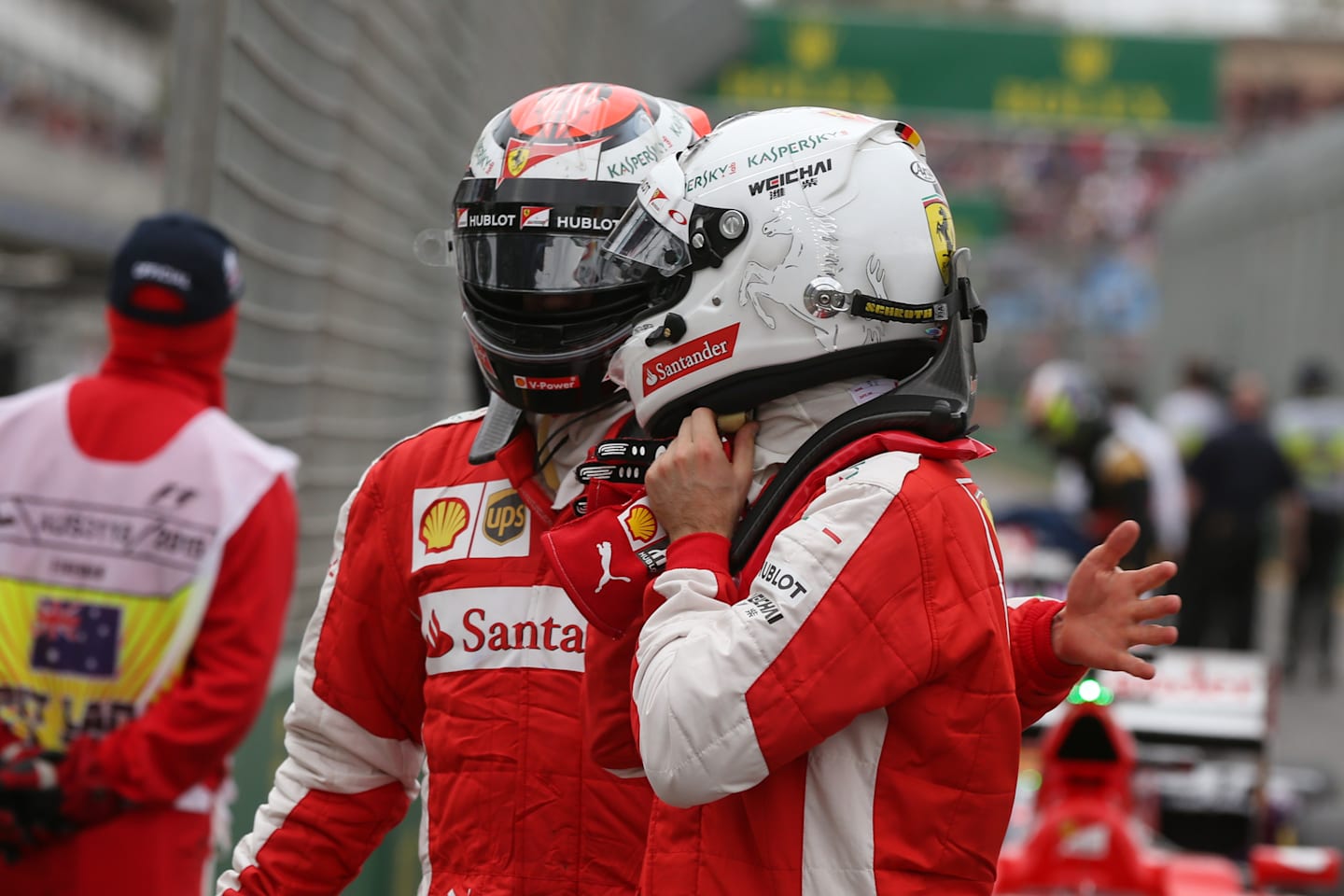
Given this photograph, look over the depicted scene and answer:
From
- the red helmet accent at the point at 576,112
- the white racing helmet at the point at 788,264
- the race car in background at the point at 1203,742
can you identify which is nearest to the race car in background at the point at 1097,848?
the race car in background at the point at 1203,742

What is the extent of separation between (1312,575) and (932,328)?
11.0m

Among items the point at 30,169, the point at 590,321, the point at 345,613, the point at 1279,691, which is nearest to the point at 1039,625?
the point at 590,321

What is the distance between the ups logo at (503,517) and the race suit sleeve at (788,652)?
0.57 m

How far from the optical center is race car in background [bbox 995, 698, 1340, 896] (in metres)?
4.64

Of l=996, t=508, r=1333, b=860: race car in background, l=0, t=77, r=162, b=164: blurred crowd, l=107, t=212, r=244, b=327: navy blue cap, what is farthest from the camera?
l=0, t=77, r=162, b=164: blurred crowd

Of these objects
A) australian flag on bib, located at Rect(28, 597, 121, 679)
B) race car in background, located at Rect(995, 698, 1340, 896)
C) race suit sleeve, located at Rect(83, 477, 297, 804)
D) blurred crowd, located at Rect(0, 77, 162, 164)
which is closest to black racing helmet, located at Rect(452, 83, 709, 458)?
race suit sleeve, located at Rect(83, 477, 297, 804)

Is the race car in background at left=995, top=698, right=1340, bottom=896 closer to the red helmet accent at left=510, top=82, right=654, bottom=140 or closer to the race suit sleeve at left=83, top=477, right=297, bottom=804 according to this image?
the race suit sleeve at left=83, top=477, right=297, bottom=804

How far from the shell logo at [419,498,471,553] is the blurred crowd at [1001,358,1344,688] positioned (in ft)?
18.6

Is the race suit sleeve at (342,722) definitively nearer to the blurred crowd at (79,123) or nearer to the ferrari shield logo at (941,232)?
the ferrari shield logo at (941,232)

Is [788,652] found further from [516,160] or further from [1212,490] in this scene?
[1212,490]

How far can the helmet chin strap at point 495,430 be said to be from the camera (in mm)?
2535

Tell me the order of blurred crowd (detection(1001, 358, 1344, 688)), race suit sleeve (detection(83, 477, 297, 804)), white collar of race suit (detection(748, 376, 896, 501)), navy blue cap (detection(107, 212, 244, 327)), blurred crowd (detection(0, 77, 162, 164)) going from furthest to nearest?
1. blurred crowd (detection(0, 77, 162, 164))
2. blurred crowd (detection(1001, 358, 1344, 688))
3. navy blue cap (detection(107, 212, 244, 327))
4. race suit sleeve (detection(83, 477, 297, 804))
5. white collar of race suit (detection(748, 376, 896, 501))

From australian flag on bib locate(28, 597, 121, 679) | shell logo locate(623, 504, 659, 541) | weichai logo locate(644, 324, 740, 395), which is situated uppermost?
weichai logo locate(644, 324, 740, 395)

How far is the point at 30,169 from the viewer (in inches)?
1197
